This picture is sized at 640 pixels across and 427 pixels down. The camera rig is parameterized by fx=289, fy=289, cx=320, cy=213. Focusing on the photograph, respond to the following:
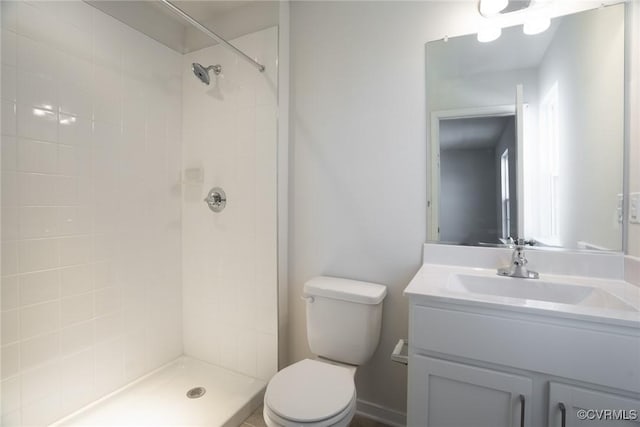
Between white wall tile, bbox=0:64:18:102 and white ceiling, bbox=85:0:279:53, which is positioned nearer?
white wall tile, bbox=0:64:18:102

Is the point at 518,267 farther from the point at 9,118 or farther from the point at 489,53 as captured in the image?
the point at 9,118

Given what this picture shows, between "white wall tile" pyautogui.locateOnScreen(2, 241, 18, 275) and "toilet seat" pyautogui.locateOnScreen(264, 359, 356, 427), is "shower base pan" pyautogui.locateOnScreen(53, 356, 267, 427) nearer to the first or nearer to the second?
"toilet seat" pyautogui.locateOnScreen(264, 359, 356, 427)

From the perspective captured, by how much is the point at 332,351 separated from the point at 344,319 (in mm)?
187

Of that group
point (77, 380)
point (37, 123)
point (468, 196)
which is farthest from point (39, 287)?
point (468, 196)

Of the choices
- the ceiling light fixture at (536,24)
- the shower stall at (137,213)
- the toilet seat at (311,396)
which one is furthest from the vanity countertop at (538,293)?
the ceiling light fixture at (536,24)

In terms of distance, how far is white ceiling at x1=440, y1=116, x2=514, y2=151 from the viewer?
131 cm

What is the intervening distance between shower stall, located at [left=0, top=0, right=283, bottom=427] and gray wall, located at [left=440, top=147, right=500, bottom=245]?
0.89 meters

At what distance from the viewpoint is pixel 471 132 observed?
1.36 meters

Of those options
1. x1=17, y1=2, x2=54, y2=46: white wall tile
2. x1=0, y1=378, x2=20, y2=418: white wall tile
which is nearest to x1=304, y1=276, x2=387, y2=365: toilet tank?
x1=0, y1=378, x2=20, y2=418: white wall tile

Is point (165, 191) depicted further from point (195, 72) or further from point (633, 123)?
point (633, 123)

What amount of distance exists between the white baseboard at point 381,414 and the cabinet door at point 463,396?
583 mm

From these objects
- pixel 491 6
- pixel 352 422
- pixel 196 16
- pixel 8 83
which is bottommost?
pixel 352 422

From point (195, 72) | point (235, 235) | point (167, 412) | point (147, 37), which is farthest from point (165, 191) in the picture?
point (167, 412)

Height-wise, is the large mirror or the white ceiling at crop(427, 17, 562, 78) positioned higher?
the white ceiling at crop(427, 17, 562, 78)
